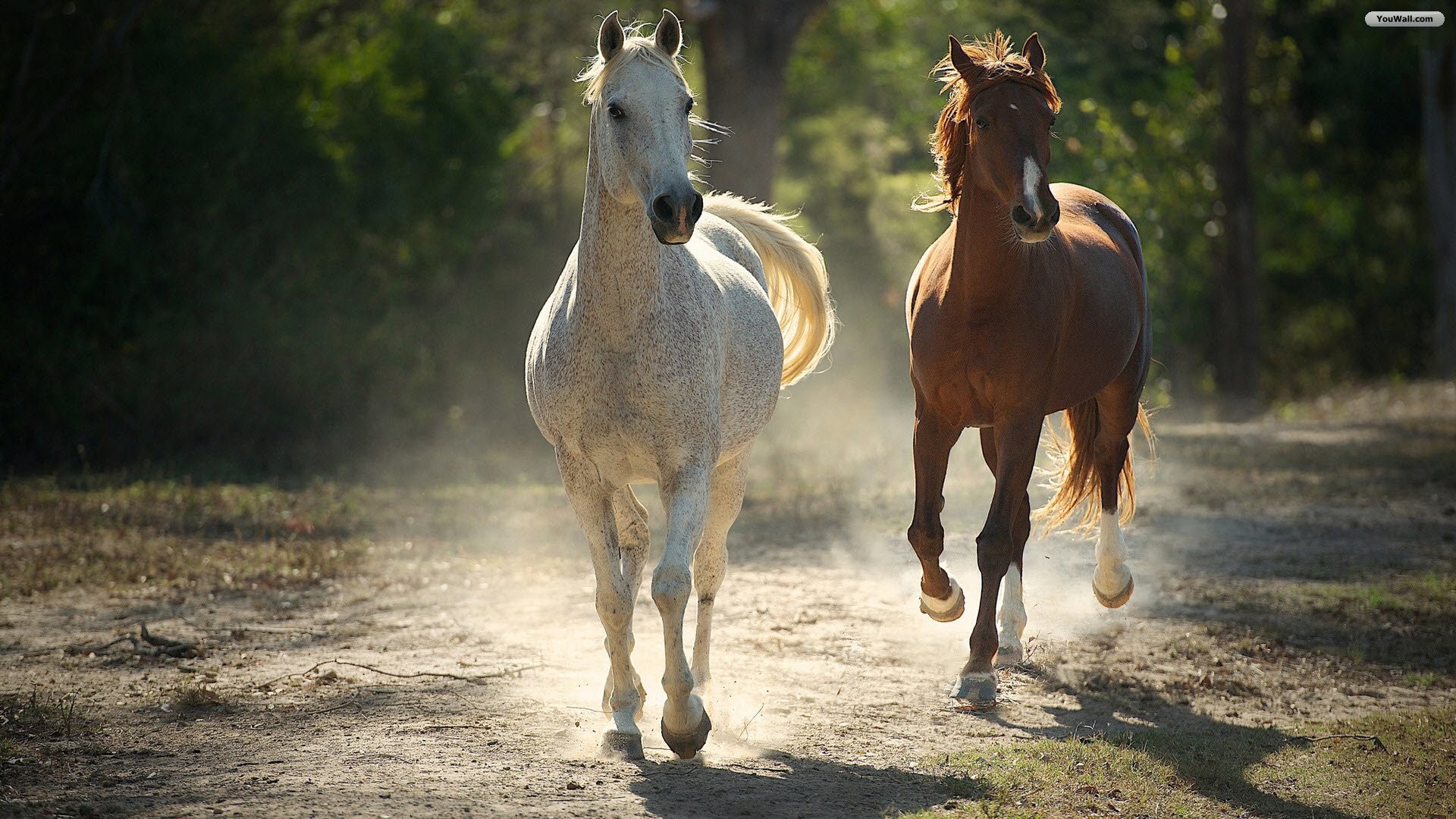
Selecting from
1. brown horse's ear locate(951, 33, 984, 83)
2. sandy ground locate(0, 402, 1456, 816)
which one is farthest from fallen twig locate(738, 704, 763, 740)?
brown horse's ear locate(951, 33, 984, 83)

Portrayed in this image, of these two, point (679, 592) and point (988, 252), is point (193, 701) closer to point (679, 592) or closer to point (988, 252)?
point (679, 592)

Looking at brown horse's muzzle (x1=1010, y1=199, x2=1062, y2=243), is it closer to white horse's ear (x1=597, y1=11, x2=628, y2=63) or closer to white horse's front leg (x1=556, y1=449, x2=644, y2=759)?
white horse's ear (x1=597, y1=11, x2=628, y2=63)

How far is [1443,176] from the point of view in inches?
765

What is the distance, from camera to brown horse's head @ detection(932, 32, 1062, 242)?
4.83 metres

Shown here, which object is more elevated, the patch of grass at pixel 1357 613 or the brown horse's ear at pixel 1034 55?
the brown horse's ear at pixel 1034 55

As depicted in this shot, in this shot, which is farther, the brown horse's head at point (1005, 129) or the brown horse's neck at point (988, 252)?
the brown horse's neck at point (988, 252)

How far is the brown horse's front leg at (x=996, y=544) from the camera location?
17.5 ft

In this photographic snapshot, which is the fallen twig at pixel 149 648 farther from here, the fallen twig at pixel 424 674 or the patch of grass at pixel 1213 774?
the patch of grass at pixel 1213 774

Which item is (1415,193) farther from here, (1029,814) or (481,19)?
(1029,814)

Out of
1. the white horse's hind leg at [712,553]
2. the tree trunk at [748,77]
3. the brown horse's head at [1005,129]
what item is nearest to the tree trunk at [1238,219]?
the tree trunk at [748,77]

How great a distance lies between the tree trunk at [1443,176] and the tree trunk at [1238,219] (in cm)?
311

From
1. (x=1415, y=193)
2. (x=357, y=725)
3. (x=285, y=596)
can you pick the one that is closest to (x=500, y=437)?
(x=285, y=596)

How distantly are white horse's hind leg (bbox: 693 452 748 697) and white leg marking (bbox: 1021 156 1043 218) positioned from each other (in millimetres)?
1504

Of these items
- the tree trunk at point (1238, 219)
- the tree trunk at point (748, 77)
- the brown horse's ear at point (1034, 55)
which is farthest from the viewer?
the tree trunk at point (1238, 219)
